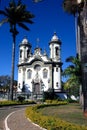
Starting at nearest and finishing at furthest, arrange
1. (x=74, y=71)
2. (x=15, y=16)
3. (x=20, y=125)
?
(x=20, y=125) → (x=74, y=71) → (x=15, y=16)

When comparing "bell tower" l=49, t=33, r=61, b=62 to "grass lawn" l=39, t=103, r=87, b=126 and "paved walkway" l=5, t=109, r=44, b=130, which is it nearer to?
"grass lawn" l=39, t=103, r=87, b=126

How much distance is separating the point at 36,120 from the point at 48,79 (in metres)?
49.9

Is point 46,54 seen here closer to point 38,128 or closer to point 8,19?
point 8,19

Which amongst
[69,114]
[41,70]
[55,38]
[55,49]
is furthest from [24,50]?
[69,114]

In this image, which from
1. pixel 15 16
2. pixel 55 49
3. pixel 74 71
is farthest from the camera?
pixel 55 49

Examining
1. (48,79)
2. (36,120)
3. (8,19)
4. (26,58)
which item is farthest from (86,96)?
(26,58)

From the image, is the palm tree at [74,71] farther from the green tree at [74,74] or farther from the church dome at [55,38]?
the church dome at [55,38]

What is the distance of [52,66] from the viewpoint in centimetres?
6556

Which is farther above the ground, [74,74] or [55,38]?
[55,38]

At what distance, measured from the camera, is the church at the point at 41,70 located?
64.8 metres

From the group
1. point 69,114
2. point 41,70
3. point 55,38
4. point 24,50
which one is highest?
point 55,38

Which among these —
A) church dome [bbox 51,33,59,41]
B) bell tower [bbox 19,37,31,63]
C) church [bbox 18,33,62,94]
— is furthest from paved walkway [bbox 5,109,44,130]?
bell tower [bbox 19,37,31,63]

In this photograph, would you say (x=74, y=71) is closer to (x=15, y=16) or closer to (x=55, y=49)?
(x=15, y=16)

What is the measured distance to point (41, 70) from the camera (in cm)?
6650
